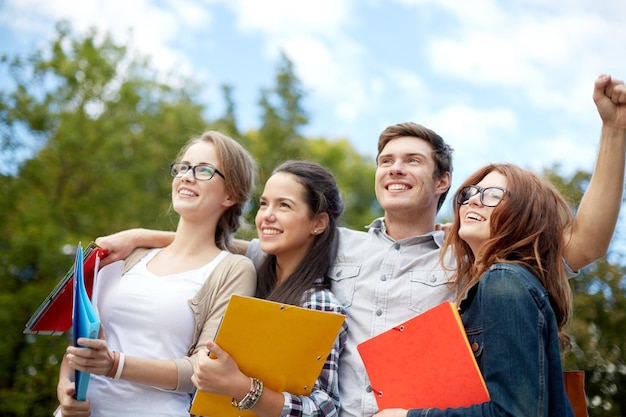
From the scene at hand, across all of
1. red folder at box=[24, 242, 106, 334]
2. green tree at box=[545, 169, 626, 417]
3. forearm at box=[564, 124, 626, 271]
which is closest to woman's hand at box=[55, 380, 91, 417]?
red folder at box=[24, 242, 106, 334]

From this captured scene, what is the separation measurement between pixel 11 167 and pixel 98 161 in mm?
1262

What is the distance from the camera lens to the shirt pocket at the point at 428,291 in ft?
9.67

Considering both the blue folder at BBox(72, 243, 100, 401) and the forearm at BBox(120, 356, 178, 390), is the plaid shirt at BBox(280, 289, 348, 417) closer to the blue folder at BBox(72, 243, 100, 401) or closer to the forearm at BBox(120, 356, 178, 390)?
the forearm at BBox(120, 356, 178, 390)

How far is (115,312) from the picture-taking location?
3035mm

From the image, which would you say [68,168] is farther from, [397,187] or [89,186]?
[397,187]

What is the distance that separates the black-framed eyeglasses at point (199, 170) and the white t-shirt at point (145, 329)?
1.67 feet

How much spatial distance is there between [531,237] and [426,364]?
2.06ft

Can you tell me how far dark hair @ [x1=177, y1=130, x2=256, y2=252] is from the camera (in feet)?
11.3

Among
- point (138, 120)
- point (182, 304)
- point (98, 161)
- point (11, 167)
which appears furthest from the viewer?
point (138, 120)

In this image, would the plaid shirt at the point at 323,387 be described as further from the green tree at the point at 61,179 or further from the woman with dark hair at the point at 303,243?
the green tree at the point at 61,179

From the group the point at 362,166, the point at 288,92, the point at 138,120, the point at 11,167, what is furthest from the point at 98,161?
the point at 362,166

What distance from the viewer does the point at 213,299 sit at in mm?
3041

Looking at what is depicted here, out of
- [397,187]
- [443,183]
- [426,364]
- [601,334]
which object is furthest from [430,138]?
[601,334]

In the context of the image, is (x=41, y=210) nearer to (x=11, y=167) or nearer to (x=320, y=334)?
(x=11, y=167)
